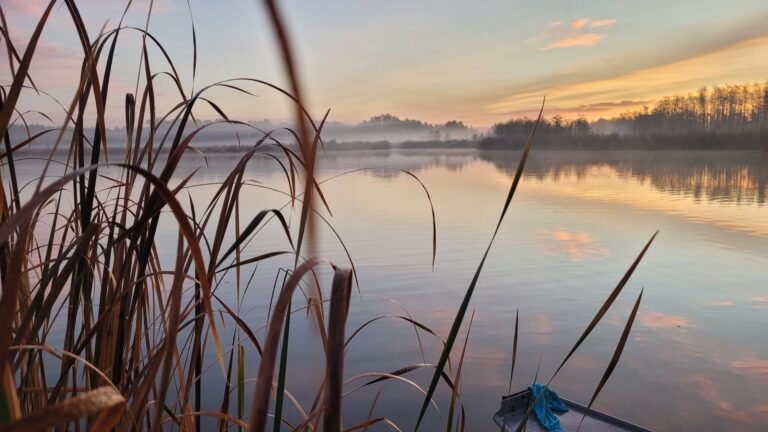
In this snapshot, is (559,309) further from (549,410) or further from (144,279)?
(144,279)

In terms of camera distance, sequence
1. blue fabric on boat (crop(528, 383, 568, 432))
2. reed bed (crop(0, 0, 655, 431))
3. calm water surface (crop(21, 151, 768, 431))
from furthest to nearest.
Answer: calm water surface (crop(21, 151, 768, 431)) < blue fabric on boat (crop(528, 383, 568, 432)) < reed bed (crop(0, 0, 655, 431))

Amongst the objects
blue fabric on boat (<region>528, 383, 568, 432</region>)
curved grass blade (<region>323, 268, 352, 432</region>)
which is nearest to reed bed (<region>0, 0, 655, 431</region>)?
curved grass blade (<region>323, 268, 352, 432</region>)

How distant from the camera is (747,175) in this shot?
32.0 meters

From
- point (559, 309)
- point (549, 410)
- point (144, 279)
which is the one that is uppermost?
point (144, 279)

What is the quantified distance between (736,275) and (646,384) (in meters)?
5.24

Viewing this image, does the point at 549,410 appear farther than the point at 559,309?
No

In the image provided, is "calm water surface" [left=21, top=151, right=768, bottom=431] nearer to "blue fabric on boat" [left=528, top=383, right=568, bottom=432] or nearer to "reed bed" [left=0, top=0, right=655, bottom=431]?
"reed bed" [left=0, top=0, right=655, bottom=431]

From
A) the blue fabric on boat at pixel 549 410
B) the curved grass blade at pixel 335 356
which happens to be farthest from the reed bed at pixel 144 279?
the blue fabric on boat at pixel 549 410

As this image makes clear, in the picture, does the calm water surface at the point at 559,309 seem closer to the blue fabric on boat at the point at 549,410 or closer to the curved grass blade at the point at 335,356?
the curved grass blade at the point at 335,356

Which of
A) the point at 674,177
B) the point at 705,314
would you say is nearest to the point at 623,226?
the point at 705,314

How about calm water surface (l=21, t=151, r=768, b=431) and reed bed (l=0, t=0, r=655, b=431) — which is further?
calm water surface (l=21, t=151, r=768, b=431)

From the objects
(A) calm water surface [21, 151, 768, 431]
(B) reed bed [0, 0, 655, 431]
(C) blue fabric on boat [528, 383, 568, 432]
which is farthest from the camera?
(A) calm water surface [21, 151, 768, 431]

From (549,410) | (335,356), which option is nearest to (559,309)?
(549,410)

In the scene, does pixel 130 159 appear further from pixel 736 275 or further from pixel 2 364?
pixel 736 275
